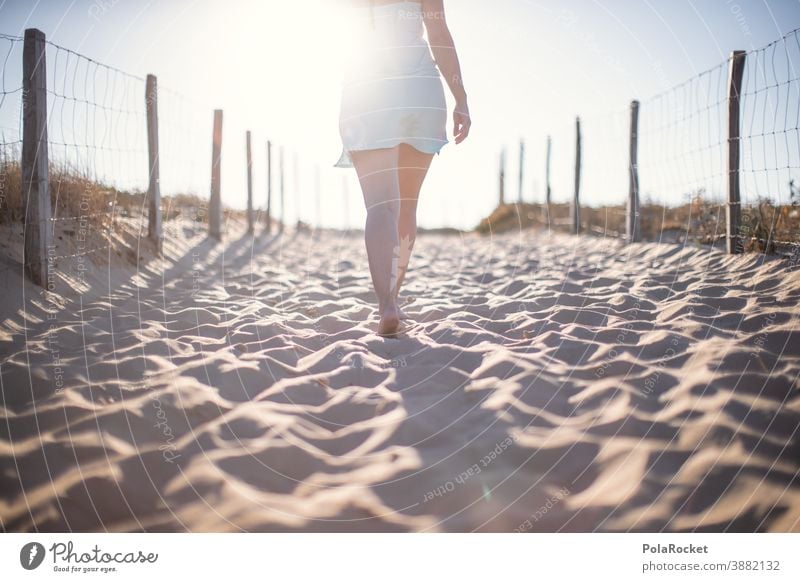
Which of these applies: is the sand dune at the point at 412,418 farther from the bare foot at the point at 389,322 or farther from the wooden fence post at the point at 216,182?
the wooden fence post at the point at 216,182

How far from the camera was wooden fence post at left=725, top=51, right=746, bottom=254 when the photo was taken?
471 cm

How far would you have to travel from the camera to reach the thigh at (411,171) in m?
2.59

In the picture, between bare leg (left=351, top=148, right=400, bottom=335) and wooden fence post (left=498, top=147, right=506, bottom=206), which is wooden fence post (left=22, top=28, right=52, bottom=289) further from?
wooden fence post (left=498, top=147, right=506, bottom=206)

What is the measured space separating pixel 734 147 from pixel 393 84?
3.86 metres

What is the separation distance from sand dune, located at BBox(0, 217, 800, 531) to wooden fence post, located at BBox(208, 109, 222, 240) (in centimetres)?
491

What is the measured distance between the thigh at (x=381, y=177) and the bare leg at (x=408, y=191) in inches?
3.5

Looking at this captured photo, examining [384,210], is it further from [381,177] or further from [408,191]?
[408,191]

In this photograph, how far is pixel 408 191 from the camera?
278cm

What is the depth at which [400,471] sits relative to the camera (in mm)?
1403

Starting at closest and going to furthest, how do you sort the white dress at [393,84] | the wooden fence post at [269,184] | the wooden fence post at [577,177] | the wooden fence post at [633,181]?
the white dress at [393,84]
the wooden fence post at [633,181]
the wooden fence post at [577,177]
the wooden fence post at [269,184]
